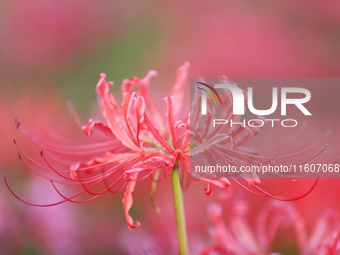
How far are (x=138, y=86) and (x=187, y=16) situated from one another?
168mm

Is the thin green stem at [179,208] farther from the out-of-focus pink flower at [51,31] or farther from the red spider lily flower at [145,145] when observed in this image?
the out-of-focus pink flower at [51,31]

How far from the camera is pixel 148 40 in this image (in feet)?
2.93

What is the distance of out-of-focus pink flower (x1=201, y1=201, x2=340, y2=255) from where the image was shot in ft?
2.78

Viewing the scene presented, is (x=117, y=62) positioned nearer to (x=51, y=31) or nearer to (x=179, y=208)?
(x=51, y=31)

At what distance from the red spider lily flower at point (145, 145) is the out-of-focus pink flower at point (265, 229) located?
11cm

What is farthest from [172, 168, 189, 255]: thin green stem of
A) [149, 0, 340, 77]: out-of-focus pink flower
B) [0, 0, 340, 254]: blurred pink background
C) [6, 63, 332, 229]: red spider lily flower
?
[149, 0, 340, 77]: out-of-focus pink flower

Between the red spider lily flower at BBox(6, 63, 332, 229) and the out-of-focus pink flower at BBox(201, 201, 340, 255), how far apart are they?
0.11 meters

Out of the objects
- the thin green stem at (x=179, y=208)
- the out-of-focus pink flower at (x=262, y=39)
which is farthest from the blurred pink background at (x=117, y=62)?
the thin green stem at (x=179, y=208)

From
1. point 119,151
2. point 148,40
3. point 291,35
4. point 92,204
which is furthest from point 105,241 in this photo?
point 291,35

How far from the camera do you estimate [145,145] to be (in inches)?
27.3

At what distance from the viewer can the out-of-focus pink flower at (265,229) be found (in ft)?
2.78

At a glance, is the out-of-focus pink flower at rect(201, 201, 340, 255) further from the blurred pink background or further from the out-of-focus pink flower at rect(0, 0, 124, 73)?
the out-of-focus pink flower at rect(0, 0, 124, 73)

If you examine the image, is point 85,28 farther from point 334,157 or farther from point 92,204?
point 334,157

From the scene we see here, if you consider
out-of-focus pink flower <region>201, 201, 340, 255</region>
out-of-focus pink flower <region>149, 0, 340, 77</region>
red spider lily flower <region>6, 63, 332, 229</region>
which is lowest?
out-of-focus pink flower <region>201, 201, 340, 255</region>
